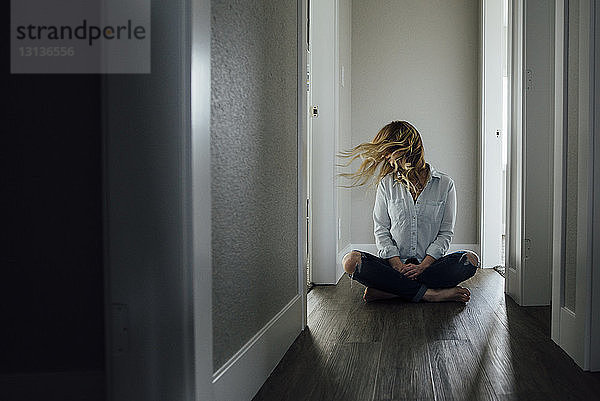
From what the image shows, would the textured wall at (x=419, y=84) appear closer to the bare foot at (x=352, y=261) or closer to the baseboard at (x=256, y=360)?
the bare foot at (x=352, y=261)

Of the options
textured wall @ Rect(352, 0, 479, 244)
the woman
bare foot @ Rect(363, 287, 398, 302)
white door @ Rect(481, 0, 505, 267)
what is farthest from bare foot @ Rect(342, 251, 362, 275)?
white door @ Rect(481, 0, 505, 267)

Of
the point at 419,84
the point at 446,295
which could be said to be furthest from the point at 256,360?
the point at 419,84

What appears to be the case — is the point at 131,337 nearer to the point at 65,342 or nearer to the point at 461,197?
the point at 65,342

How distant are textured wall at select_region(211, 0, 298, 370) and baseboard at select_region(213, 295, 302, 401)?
0.10ft

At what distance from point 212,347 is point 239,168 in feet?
1.59

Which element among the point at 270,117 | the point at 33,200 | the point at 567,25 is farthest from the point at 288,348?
the point at 567,25

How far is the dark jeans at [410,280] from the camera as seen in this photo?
3.37m

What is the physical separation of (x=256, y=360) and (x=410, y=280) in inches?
61.8

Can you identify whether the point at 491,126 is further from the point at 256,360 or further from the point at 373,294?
the point at 256,360

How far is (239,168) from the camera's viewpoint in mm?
1800

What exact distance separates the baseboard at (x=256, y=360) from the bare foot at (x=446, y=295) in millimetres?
Result: 987

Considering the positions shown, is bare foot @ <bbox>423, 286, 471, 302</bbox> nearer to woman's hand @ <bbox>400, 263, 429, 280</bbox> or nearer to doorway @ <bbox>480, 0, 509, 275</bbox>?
A: woman's hand @ <bbox>400, 263, 429, 280</bbox>

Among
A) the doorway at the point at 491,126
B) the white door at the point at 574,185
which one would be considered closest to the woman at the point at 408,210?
the white door at the point at 574,185

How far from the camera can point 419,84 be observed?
16.8ft
